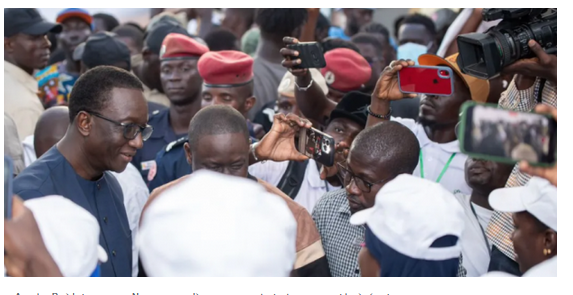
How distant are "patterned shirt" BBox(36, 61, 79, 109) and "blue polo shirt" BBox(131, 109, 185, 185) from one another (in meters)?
1.58

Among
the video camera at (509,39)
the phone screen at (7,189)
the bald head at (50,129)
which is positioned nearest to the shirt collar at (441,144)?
the video camera at (509,39)

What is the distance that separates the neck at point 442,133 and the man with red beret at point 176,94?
66.2 inches

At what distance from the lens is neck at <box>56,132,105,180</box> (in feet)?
10.6

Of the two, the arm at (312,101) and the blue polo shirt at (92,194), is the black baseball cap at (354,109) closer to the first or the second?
the arm at (312,101)

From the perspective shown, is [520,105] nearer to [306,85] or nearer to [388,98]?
[388,98]

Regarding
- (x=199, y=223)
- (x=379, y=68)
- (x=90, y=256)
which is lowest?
(x=379, y=68)

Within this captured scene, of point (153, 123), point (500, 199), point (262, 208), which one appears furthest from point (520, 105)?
point (153, 123)

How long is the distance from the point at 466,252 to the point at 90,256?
1.84 m

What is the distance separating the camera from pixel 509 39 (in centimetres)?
322

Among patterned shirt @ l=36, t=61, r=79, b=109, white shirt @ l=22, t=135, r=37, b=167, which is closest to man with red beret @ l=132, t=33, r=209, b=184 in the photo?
white shirt @ l=22, t=135, r=37, b=167

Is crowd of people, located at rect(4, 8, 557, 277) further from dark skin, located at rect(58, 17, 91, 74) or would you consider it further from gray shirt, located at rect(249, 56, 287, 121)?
dark skin, located at rect(58, 17, 91, 74)

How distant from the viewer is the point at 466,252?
3361 mm

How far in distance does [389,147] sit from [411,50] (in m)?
4.23

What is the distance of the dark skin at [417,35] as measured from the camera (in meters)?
7.75
